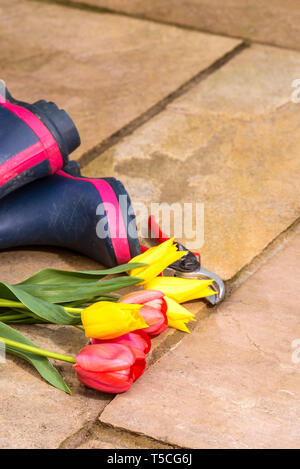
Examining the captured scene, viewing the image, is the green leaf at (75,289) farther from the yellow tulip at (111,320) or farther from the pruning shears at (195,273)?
the pruning shears at (195,273)

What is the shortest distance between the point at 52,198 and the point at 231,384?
554mm

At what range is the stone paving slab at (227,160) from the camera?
1694 millimetres

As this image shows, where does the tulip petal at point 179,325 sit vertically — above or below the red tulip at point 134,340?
below

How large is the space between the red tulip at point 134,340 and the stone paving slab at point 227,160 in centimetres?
37

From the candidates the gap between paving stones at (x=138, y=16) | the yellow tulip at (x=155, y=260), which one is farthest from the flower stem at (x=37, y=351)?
the gap between paving stones at (x=138, y=16)

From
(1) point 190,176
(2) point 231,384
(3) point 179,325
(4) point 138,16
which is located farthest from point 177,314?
(4) point 138,16

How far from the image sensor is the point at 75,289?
50.7 inches

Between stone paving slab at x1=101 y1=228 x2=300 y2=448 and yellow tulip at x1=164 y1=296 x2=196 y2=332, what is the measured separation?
2.1 inches

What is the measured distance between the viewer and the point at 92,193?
1528 millimetres

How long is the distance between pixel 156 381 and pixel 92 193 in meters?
0.44

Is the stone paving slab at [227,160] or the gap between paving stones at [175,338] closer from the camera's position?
the gap between paving stones at [175,338]

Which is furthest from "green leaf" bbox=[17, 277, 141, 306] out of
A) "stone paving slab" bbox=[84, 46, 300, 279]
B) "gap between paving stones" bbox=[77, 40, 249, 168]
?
"gap between paving stones" bbox=[77, 40, 249, 168]
